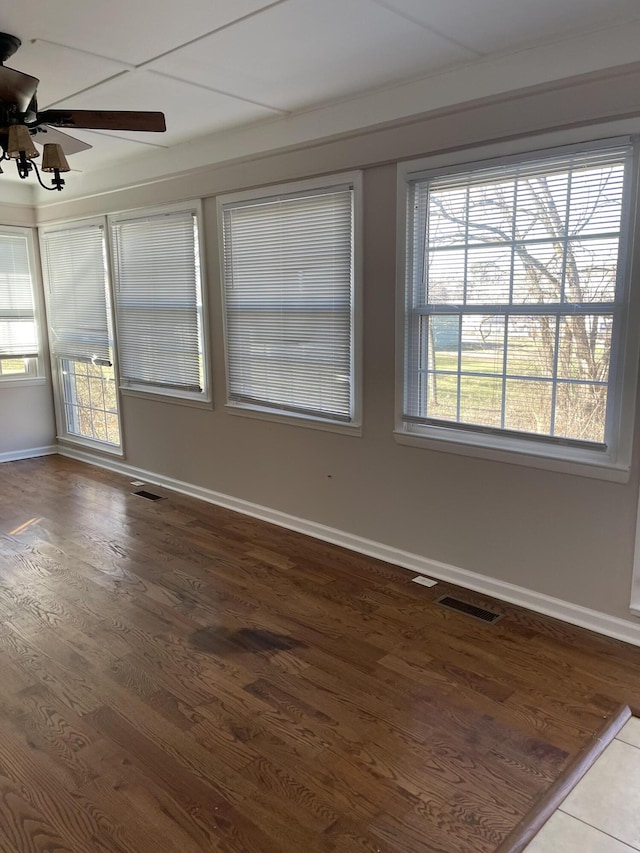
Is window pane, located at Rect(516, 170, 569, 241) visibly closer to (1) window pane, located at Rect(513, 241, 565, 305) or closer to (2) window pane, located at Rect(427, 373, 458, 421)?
(1) window pane, located at Rect(513, 241, 565, 305)

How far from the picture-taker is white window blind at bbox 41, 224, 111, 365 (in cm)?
532

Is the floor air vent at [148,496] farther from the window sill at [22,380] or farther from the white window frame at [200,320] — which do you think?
the window sill at [22,380]

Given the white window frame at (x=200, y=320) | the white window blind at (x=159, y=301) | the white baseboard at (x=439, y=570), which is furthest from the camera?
the white window blind at (x=159, y=301)

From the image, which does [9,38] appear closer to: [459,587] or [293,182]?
[293,182]

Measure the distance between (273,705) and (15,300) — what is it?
503 cm

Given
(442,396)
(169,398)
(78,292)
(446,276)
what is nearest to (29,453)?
(78,292)

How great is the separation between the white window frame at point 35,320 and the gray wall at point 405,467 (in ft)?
5.82

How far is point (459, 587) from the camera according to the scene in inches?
127

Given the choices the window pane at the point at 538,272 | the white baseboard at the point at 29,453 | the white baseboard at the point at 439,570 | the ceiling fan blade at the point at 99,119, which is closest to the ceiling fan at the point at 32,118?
the ceiling fan blade at the point at 99,119

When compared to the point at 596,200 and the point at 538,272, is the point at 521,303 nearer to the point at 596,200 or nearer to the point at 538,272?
the point at 538,272

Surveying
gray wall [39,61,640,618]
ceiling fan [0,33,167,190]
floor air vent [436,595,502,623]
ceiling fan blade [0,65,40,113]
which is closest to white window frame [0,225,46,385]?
gray wall [39,61,640,618]

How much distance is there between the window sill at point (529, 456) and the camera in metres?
2.65

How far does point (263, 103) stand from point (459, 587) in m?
2.77

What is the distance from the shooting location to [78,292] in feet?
18.3
